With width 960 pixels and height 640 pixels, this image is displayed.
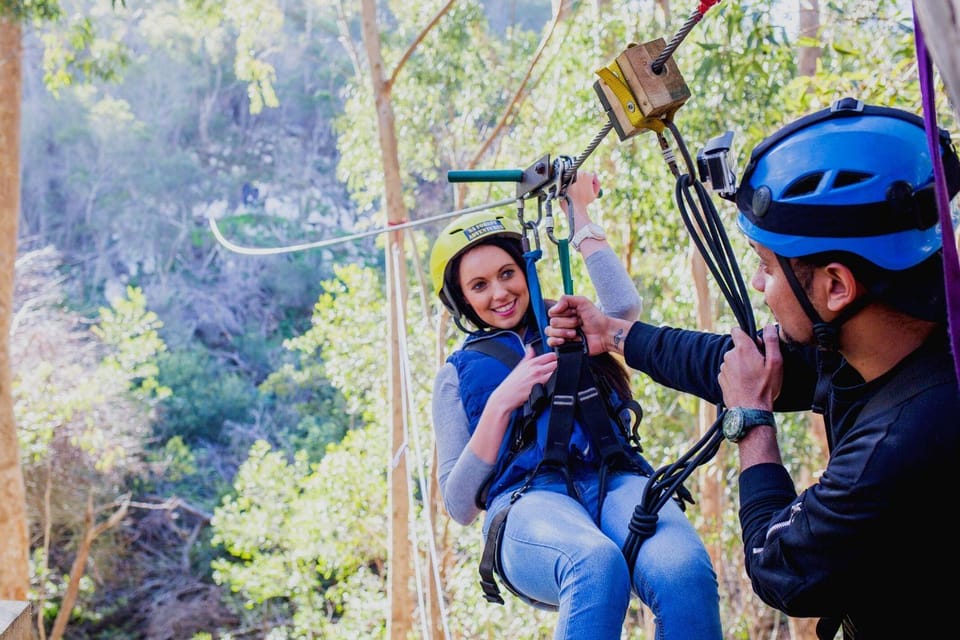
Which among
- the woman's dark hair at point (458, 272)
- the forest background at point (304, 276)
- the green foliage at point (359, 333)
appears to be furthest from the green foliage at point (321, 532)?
the woman's dark hair at point (458, 272)

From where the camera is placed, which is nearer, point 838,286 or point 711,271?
point 838,286

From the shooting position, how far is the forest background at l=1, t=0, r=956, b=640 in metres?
5.34

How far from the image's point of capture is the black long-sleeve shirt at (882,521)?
1148mm

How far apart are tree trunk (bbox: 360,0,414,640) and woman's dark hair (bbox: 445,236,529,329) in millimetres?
2475

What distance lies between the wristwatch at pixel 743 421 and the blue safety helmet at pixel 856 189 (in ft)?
0.79

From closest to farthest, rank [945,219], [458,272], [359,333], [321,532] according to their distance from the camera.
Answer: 1. [945,219]
2. [458,272]
3. [321,532]
4. [359,333]

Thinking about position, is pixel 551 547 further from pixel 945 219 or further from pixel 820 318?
pixel 945 219

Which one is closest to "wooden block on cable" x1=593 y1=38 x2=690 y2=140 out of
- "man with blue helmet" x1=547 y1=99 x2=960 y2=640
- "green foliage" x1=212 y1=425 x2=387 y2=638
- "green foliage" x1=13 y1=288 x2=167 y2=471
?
"man with blue helmet" x1=547 y1=99 x2=960 y2=640

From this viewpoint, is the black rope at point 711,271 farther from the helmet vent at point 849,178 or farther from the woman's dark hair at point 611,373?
the woman's dark hair at point 611,373

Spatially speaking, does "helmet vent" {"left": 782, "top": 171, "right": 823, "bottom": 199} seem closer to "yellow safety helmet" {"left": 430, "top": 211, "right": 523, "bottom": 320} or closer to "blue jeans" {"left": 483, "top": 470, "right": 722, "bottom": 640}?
"blue jeans" {"left": 483, "top": 470, "right": 722, "bottom": 640}

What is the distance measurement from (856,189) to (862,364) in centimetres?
21

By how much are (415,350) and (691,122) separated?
3.83m

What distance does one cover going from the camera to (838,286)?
1258 mm

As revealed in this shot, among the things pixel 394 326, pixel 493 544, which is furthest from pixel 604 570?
pixel 394 326
